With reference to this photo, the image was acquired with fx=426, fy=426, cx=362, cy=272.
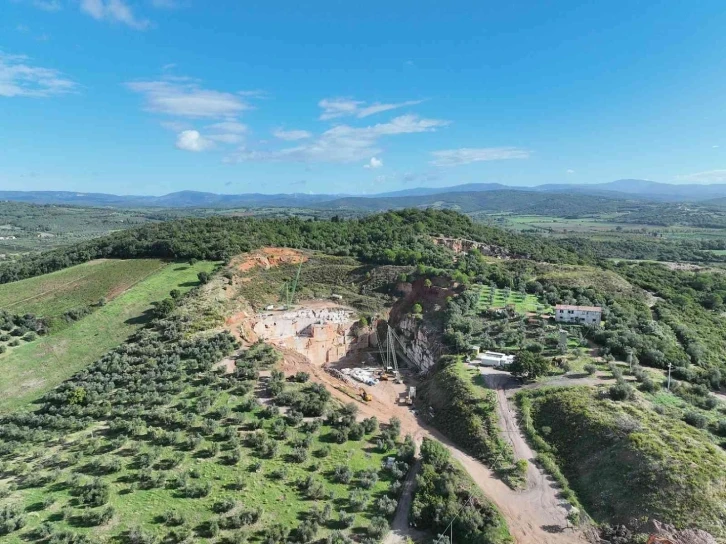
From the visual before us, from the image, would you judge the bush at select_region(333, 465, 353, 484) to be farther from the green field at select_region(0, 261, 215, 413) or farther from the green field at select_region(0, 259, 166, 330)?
the green field at select_region(0, 259, 166, 330)

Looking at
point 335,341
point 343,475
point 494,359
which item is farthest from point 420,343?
point 343,475

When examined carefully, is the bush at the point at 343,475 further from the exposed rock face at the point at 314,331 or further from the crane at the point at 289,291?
the crane at the point at 289,291

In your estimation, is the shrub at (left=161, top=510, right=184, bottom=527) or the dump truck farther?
the dump truck

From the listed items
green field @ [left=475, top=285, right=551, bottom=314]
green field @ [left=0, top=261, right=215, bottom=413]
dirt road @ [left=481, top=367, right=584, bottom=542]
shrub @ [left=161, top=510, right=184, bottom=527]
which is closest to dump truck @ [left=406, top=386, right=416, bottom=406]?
dirt road @ [left=481, top=367, right=584, bottom=542]

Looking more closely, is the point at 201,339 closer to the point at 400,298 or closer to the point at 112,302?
the point at 112,302

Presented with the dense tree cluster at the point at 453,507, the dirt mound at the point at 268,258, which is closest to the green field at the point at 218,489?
the dense tree cluster at the point at 453,507

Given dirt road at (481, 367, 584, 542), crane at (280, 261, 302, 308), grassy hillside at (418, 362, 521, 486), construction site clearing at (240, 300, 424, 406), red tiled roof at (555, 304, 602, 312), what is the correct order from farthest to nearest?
crane at (280, 261, 302, 308), construction site clearing at (240, 300, 424, 406), red tiled roof at (555, 304, 602, 312), grassy hillside at (418, 362, 521, 486), dirt road at (481, 367, 584, 542)

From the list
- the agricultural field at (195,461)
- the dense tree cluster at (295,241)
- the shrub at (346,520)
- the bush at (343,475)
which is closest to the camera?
the agricultural field at (195,461)
